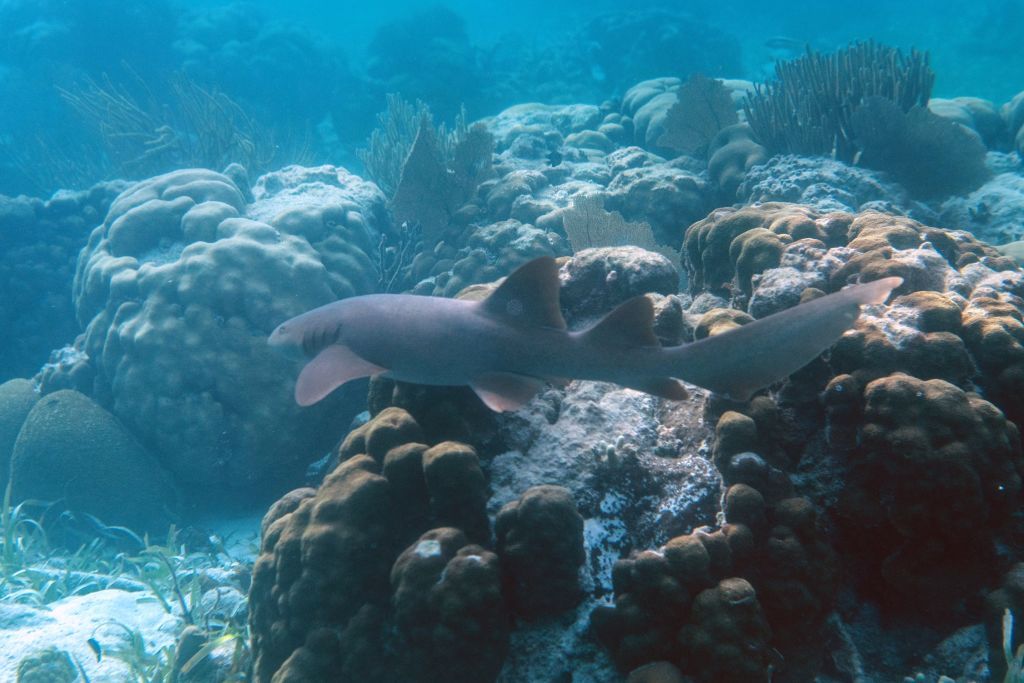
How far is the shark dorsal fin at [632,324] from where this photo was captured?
2.39 meters

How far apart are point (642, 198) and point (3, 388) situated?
993cm

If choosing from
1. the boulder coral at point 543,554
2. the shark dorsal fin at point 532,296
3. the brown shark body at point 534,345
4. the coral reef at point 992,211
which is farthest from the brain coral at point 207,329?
the coral reef at point 992,211

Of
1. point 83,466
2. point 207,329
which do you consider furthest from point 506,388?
point 83,466

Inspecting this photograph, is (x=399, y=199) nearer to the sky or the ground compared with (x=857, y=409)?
nearer to the sky

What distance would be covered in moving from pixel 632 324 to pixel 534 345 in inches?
19.6

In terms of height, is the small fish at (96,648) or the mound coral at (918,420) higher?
the mound coral at (918,420)

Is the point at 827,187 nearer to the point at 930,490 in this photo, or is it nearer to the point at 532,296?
the point at 930,490

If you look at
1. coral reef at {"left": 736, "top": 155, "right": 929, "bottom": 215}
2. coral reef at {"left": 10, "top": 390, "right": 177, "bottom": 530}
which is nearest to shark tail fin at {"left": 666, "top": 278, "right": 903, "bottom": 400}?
coral reef at {"left": 736, "top": 155, "right": 929, "bottom": 215}

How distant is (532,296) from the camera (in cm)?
264

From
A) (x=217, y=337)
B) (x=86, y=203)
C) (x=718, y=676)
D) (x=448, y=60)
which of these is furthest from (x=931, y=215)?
(x=448, y=60)

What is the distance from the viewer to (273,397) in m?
6.38

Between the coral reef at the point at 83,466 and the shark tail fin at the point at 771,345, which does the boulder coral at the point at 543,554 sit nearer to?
the shark tail fin at the point at 771,345

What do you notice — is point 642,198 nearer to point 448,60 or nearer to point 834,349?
point 834,349

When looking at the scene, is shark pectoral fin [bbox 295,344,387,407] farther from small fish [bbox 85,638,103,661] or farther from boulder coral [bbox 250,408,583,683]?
small fish [bbox 85,638,103,661]
